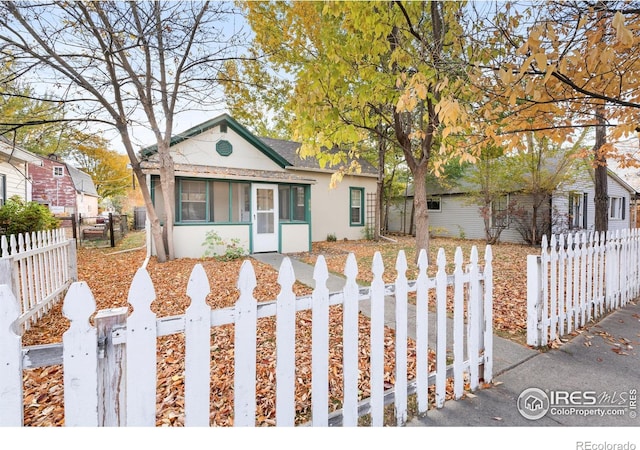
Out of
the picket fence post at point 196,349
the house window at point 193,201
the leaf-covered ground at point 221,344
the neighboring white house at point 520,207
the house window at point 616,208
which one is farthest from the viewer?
the house window at point 616,208

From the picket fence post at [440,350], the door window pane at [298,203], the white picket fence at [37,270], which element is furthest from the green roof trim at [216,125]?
the picket fence post at [440,350]

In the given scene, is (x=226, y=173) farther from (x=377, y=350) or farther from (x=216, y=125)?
(x=377, y=350)

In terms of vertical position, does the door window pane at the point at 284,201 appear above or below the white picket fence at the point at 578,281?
above

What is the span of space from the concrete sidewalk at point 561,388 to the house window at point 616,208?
61.5 ft

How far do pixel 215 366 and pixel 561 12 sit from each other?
5.27 meters

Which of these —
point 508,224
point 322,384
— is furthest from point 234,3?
point 508,224

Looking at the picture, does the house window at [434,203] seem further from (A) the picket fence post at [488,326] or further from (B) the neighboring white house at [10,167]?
(B) the neighboring white house at [10,167]

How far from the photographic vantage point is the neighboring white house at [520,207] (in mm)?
12344

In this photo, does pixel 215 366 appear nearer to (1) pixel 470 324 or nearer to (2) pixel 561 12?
(1) pixel 470 324

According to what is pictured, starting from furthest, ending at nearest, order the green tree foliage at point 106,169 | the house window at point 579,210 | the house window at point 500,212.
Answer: the green tree foliage at point 106,169 < the house window at point 579,210 < the house window at point 500,212

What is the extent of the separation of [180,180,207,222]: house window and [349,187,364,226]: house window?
7.02 metres

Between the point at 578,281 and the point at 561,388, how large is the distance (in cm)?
179

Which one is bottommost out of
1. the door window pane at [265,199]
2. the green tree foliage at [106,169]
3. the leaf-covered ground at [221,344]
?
the leaf-covered ground at [221,344]

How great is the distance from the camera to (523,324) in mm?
3775
